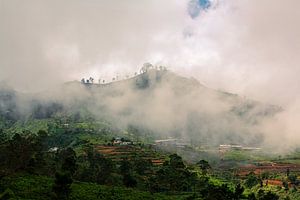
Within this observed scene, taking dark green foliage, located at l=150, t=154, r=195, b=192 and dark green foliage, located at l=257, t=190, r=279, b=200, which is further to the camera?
dark green foliage, located at l=150, t=154, r=195, b=192

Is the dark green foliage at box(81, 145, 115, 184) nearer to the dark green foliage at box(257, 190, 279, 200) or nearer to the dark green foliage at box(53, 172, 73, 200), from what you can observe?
the dark green foliage at box(53, 172, 73, 200)

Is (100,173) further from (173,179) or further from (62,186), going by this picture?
(62,186)

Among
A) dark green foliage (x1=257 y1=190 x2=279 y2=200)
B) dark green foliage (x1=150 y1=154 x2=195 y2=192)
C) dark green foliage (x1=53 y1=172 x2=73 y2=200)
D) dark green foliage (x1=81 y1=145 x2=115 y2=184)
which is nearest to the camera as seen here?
dark green foliage (x1=53 y1=172 x2=73 y2=200)

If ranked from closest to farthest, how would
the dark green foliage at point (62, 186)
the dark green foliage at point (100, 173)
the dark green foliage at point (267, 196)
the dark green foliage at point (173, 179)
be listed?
1. the dark green foliage at point (62, 186)
2. the dark green foliage at point (267, 196)
3. the dark green foliage at point (100, 173)
4. the dark green foliage at point (173, 179)

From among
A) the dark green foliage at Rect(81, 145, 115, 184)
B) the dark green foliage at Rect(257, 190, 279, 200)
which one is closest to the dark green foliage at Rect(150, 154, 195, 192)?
the dark green foliage at Rect(81, 145, 115, 184)

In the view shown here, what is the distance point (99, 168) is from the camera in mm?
107188

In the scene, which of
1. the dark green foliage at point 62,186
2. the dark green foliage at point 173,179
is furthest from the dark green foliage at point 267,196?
the dark green foliage at point 62,186

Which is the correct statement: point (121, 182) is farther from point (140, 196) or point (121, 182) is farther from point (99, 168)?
point (140, 196)

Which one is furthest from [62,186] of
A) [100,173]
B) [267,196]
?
[267,196]

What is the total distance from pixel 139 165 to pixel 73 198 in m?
57.7

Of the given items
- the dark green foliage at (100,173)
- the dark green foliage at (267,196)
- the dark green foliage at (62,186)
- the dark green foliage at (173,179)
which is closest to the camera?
the dark green foliage at (62,186)

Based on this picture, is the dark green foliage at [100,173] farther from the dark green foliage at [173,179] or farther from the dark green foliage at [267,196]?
the dark green foliage at [267,196]

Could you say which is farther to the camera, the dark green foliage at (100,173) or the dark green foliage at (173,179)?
the dark green foliage at (173,179)

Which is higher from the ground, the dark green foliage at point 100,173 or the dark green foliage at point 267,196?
the dark green foliage at point 100,173
